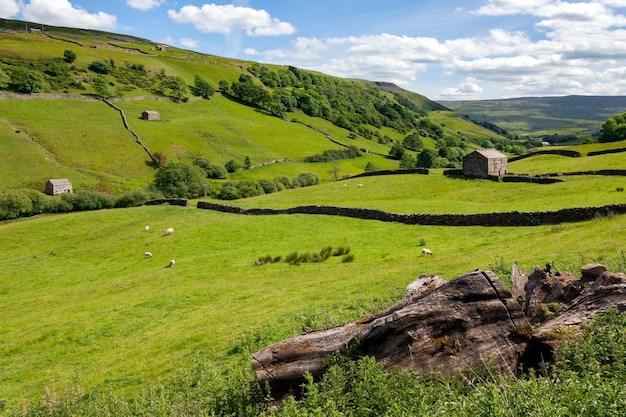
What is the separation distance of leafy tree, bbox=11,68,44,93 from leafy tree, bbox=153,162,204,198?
233ft

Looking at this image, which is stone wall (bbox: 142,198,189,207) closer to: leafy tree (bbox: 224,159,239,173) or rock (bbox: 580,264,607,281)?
leafy tree (bbox: 224,159,239,173)

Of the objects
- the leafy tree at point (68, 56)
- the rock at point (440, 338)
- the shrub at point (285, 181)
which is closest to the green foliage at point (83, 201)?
the shrub at point (285, 181)

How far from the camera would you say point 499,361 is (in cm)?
918

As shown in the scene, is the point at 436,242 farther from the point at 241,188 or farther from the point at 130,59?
the point at 130,59

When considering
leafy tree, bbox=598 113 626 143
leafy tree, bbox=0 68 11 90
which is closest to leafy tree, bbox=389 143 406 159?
leafy tree, bbox=598 113 626 143

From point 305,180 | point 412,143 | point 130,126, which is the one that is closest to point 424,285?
point 305,180

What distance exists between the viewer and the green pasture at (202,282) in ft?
59.0

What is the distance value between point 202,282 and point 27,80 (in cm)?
13261

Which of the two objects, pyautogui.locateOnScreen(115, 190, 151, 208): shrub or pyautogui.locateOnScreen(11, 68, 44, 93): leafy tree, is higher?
pyautogui.locateOnScreen(11, 68, 44, 93): leafy tree

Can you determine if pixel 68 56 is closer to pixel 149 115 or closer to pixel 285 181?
pixel 149 115

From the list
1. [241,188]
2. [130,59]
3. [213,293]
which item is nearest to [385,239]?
[213,293]

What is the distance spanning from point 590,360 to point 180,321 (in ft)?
62.7

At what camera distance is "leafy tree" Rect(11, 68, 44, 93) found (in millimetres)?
126750

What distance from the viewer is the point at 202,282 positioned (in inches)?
1156
